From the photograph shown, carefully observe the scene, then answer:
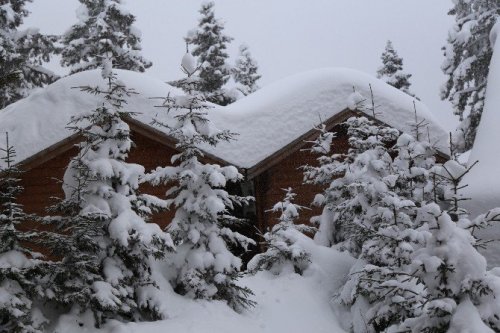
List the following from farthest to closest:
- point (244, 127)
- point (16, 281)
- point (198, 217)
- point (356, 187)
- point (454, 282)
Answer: point (244, 127), point (356, 187), point (198, 217), point (16, 281), point (454, 282)

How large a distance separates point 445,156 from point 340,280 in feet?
23.6

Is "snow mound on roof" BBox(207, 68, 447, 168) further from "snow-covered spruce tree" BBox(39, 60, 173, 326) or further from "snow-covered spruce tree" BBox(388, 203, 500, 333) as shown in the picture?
"snow-covered spruce tree" BBox(388, 203, 500, 333)

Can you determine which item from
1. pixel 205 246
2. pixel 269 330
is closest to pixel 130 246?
pixel 205 246

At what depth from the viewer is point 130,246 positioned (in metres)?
5.70

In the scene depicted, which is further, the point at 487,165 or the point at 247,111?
the point at 247,111

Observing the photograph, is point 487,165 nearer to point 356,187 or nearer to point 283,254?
point 356,187

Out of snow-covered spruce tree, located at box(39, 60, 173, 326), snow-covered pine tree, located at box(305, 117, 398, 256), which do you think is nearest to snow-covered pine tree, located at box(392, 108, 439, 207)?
snow-covered pine tree, located at box(305, 117, 398, 256)

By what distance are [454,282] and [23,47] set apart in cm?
2165

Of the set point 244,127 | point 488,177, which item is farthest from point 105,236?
point 244,127

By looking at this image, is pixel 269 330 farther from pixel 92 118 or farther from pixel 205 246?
pixel 92 118

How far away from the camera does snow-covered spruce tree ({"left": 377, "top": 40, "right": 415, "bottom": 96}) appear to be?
31.3 m

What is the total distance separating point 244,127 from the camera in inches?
524

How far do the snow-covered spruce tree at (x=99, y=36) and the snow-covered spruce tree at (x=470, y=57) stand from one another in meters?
16.1

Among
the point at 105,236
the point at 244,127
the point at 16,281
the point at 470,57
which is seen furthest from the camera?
the point at 470,57
